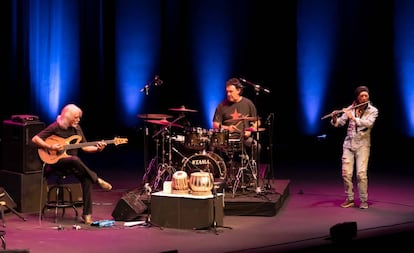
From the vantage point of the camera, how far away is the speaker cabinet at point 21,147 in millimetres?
9422

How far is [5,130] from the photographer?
9766mm

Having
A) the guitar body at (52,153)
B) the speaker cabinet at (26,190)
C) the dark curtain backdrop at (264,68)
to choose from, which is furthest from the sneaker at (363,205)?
the dark curtain backdrop at (264,68)

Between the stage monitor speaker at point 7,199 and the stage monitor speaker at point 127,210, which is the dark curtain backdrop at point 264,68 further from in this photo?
the stage monitor speaker at point 127,210

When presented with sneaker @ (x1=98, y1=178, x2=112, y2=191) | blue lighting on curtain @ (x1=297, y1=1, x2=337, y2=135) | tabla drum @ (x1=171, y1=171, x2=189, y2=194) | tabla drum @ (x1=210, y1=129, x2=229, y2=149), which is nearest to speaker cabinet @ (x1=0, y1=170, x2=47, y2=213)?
sneaker @ (x1=98, y1=178, x2=112, y2=191)

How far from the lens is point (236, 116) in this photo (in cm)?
1016

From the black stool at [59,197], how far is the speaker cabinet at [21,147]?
367mm

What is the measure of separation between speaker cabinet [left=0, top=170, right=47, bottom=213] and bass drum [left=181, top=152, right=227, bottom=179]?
180 centimetres

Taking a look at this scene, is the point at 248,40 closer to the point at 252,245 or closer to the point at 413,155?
the point at 413,155

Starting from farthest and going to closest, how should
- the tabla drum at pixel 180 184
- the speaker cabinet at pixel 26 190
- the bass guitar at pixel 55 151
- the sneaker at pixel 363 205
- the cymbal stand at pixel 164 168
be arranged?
the cymbal stand at pixel 164 168 < the sneaker at pixel 363 205 < the speaker cabinet at pixel 26 190 < the bass guitar at pixel 55 151 < the tabla drum at pixel 180 184

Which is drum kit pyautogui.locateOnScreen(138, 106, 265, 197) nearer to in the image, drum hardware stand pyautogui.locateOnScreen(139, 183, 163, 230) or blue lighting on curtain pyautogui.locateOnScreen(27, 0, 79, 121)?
drum hardware stand pyautogui.locateOnScreen(139, 183, 163, 230)

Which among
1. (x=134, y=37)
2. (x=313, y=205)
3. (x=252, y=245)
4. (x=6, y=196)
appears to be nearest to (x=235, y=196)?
(x=313, y=205)

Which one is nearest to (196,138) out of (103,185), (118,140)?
(118,140)

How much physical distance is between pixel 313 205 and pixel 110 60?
712cm

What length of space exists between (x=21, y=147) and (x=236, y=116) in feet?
9.04
